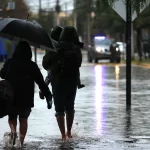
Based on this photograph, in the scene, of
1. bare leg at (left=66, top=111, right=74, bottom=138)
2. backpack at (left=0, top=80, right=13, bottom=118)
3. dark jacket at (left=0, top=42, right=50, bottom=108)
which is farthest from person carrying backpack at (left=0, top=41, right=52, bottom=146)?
bare leg at (left=66, top=111, right=74, bottom=138)

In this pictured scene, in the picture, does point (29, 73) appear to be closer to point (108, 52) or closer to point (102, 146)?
point (102, 146)

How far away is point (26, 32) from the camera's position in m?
9.03

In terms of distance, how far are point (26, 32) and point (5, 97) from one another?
43.9 inches

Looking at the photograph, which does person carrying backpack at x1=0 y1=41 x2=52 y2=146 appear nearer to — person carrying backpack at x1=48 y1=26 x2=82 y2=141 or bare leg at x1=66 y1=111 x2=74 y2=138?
person carrying backpack at x1=48 y1=26 x2=82 y2=141

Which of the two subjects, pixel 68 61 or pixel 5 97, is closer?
pixel 5 97

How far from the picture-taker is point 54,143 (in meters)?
9.41

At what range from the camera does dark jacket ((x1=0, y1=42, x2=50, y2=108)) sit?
348 inches

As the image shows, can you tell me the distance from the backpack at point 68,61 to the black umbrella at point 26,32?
1.82 feet

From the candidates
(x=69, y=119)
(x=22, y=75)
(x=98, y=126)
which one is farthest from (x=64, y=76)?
(x=98, y=126)

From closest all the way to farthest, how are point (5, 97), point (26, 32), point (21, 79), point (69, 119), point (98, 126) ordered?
point (5, 97)
point (21, 79)
point (26, 32)
point (69, 119)
point (98, 126)

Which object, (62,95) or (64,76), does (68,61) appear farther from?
(62,95)

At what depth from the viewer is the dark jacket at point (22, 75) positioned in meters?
8.85

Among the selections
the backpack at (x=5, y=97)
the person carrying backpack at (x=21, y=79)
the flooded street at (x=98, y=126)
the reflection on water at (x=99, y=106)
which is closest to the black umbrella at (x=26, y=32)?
the person carrying backpack at (x=21, y=79)

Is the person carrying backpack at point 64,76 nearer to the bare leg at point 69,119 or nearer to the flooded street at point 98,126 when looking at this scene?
the bare leg at point 69,119
